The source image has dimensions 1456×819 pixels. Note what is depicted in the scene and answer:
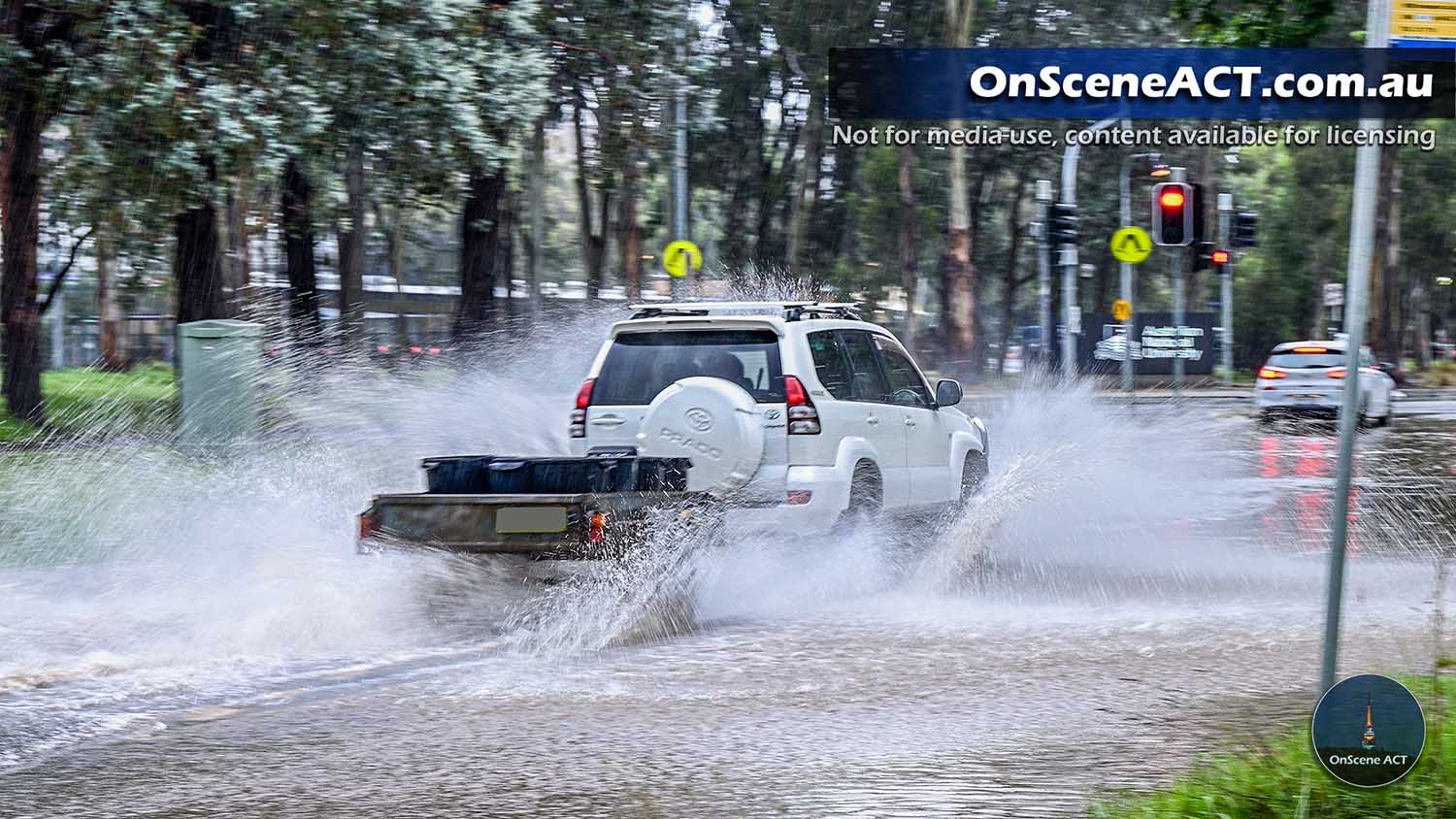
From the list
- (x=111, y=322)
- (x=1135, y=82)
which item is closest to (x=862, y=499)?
(x=1135, y=82)

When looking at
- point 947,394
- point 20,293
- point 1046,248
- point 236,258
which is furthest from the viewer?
point 236,258

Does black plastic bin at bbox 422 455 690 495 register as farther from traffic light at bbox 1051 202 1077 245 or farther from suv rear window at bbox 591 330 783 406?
traffic light at bbox 1051 202 1077 245

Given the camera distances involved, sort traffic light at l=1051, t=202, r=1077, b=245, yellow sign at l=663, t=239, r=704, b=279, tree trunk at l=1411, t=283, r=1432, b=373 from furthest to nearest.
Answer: tree trunk at l=1411, t=283, r=1432, b=373 → yellow sign at l=663, t=239, r=704, b=279 → traffic light at l=1051, t=202, r=1077, b=245

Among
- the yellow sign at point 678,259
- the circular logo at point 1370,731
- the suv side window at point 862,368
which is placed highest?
the yellow sign at point 678,259

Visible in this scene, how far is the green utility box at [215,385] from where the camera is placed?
1274 cm

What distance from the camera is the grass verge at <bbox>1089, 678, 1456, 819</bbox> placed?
4.39m

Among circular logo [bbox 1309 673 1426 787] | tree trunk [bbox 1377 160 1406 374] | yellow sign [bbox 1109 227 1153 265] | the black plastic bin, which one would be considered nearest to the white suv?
the black plastic bin

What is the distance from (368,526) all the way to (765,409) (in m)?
2.39

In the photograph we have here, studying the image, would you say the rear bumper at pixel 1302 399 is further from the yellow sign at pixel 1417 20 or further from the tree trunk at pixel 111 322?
the yellow sign at pixel 1417 20

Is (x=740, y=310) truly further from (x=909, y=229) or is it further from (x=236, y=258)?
(x=909, y=229)

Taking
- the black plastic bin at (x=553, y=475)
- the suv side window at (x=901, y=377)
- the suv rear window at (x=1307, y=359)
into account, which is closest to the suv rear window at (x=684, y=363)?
the black plastic bin at (x=553, y=475)

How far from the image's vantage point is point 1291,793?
4.54 meters

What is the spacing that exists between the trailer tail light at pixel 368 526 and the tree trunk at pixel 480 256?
683 inches

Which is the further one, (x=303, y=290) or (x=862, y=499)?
(x=303, y=290)
